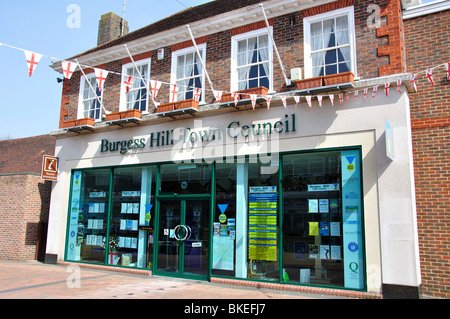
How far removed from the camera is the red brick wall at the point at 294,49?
27.1 feet

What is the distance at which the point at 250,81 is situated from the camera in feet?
33.1

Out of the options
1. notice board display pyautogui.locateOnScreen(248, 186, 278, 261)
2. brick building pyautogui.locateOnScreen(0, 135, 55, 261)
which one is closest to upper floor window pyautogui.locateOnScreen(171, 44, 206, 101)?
notice board display pyautogui.locateOnScreen(248, 186, 278, 261)

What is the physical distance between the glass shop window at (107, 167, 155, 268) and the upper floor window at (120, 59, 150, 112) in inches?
80.0

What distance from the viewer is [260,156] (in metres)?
9.33

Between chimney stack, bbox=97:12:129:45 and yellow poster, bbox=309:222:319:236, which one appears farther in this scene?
chimney stack, bbox=97:12:129:45

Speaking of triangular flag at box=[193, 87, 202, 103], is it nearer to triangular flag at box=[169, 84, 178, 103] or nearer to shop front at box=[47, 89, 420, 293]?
shop front at box=[47, 89, 420, 293]

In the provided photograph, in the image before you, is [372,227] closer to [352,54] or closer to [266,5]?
[352,54]

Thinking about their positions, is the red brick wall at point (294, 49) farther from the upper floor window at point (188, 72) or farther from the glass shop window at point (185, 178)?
the glass shop window at point (185, 178)

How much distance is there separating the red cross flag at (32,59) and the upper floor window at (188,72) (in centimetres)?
375

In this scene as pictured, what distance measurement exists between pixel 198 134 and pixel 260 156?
198 centimetres

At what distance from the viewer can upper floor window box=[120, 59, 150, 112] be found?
1192 centimetres
